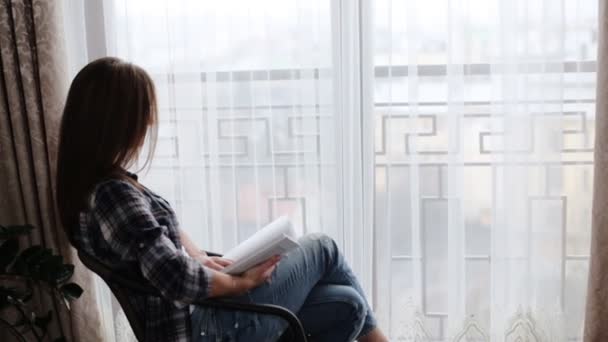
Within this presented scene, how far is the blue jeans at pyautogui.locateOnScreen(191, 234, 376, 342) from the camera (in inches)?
66.6

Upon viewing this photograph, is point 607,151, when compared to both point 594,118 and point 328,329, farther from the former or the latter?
point 328,329

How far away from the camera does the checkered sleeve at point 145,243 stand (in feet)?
5.14

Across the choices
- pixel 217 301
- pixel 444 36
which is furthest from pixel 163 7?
pixel 217 301

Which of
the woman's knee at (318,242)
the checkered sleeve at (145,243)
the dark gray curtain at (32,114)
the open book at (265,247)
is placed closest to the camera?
the checkered sleeve at (145,243)

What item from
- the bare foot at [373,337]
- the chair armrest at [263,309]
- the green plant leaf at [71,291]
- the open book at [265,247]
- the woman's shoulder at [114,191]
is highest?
the woman's shoulder at [114,191]

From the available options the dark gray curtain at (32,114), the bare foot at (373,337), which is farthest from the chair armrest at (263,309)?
the dark gray curtain at (32,114)

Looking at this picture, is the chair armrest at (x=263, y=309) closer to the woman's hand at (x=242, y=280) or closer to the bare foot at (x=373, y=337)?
the woman's hand at (x=242, y=280)

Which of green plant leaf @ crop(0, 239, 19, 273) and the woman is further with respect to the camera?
green plant leaf @ crop(0, 239, 19, 273)

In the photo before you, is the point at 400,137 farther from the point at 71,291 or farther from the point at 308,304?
the point at 71,291

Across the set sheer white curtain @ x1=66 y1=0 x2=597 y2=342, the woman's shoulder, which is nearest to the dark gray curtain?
sheer white curtain @ x1=66 y1=0 x2=597 y2=342

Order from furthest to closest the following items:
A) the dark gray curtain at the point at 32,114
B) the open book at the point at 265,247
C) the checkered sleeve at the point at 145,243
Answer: the dark gray curtain at the point at 32,114, the open book at the point at 265,247, the checkered sleeve at the point at 145,243

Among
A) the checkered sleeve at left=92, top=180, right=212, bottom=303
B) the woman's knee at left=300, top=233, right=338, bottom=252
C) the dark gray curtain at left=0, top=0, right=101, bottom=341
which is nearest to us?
the checkered sleeve at left=92, top=180, right=212, bottom=303

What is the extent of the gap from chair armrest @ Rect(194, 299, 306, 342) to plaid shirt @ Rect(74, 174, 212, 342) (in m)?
0.03

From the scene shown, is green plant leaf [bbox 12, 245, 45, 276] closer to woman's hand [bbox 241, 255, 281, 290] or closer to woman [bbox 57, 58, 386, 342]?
woman [bbox 57, 58, 386, 342]
